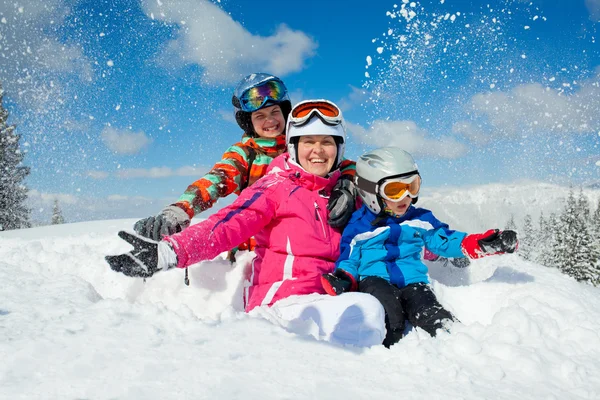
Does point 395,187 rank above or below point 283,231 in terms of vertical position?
above

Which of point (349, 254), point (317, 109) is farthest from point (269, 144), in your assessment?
point (349, 254)

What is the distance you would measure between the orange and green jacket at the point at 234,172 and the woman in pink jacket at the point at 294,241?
2.51ft

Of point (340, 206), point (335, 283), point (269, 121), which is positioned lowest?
point (335, 283)

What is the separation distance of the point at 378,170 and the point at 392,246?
74 cm

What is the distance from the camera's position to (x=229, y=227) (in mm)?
3188

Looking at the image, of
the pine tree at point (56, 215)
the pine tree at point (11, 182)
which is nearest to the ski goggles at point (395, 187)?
the pine tree at point (11, 182)

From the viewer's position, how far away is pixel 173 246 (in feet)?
9.01

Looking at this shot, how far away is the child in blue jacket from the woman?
0.47 m

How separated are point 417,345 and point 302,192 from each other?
6.33 ft

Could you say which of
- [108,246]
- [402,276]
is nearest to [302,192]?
[402,276]

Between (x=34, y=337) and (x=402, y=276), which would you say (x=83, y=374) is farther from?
(x=402, y=276)

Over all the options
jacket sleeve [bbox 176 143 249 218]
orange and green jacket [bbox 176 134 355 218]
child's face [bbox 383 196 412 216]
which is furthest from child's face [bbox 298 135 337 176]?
jacket sleeve [bbox 176 143 249 218]

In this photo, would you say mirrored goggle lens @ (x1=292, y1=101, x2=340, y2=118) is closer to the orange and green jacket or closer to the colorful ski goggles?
the orange and green jacket

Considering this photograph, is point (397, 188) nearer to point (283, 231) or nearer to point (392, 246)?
point (392, 246)
